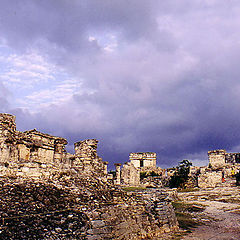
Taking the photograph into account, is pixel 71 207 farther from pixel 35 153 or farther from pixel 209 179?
pixel 209 179

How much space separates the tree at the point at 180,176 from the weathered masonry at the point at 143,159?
10.0 meters

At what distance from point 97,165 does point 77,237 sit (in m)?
7.58

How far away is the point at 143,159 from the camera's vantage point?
1596 inches

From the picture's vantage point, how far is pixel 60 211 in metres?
5.12

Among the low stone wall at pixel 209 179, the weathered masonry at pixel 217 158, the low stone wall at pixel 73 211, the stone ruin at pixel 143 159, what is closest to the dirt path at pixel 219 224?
the low stone wall at pixel 73 211

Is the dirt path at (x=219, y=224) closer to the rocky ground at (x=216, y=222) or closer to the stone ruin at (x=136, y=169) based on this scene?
the rocky ground at (x=216, y=222)

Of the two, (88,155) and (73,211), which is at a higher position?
(88,155)

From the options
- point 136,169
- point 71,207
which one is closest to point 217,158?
point 136,169

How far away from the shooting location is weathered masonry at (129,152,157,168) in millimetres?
40156

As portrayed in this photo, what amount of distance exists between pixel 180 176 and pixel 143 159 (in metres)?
A: 11.8

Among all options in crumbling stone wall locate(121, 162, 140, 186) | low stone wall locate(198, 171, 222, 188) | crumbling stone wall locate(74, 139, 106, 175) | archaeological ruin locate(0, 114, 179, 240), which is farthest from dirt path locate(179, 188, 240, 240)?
crumbling stone wall locate(121, 162, 140, 186)

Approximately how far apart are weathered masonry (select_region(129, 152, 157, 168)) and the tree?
10.0m

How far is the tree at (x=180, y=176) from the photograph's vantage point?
94.2ft

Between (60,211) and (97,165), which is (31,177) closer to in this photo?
(60,211)
